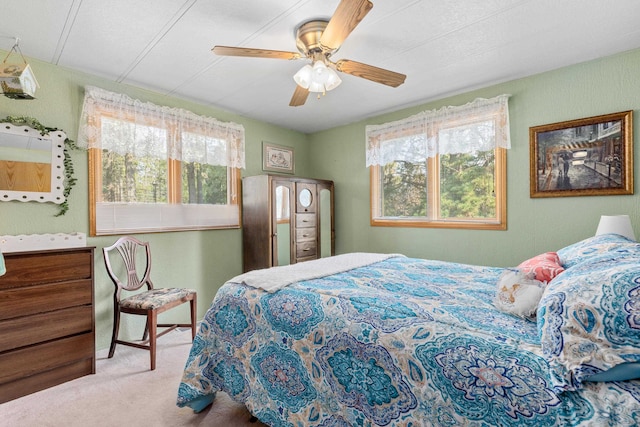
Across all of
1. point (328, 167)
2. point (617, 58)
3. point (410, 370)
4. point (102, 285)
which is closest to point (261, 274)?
point (410, 370)

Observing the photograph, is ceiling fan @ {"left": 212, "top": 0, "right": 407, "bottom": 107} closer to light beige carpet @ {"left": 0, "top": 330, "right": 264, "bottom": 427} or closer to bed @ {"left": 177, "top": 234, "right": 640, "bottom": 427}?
bed @ {"left": 177, "top": 234, "right": 640, "bottom": 427}

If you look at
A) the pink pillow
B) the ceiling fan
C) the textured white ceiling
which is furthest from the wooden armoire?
the pink pillow

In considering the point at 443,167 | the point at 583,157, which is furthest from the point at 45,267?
the point at 583,157

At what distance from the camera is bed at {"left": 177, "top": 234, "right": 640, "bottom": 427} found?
2.84ft

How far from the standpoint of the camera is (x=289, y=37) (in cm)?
215

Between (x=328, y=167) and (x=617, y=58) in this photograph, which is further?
(x=328, y=167)

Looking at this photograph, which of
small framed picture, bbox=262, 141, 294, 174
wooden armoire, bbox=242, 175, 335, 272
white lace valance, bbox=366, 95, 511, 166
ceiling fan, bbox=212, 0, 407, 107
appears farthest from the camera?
small framed picture, bbox=262, 141, 294, 174

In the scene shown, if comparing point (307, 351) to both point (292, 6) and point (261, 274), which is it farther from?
point (292, 6)

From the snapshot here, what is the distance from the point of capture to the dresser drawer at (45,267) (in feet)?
6.61

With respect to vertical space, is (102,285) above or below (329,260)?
below

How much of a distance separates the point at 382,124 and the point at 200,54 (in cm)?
219

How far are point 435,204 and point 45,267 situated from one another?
344cm

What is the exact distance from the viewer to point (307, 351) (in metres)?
1.42

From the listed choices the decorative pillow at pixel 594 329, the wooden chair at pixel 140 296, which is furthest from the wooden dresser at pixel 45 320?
the decorative pillow at pixel 594 329
